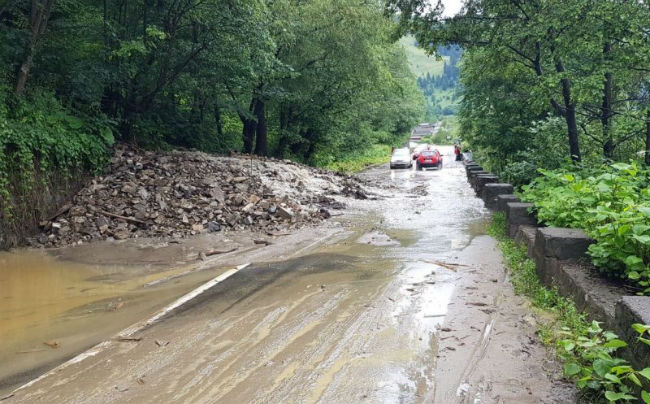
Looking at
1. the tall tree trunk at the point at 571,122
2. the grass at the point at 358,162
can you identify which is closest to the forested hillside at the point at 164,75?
the tall tree trunk at the point at 571,122

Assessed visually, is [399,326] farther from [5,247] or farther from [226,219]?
[5,247]

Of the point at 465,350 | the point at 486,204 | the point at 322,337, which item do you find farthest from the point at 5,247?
the point at 486,204

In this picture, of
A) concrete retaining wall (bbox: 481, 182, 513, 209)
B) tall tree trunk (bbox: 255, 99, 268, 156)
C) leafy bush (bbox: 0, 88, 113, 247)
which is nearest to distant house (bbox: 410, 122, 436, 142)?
tall tree trunk (bbox: 255, 99, 268, 156)

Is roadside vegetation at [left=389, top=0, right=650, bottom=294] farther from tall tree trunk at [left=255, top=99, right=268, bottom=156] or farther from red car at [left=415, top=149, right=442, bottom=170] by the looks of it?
red car at [left=415, top=149, right=442, bottom=170]

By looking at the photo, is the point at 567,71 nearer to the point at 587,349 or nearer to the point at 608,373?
the point at 587,349

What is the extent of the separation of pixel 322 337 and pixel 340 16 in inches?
842

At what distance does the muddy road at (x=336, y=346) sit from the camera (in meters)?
4.17

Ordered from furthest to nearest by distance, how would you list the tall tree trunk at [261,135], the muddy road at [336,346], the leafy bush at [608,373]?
the tall tree trunk at [261,135] → the muddy road at [336,346] → the leafy bush at [608,373]

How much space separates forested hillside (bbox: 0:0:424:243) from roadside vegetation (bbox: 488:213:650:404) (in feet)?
35.1

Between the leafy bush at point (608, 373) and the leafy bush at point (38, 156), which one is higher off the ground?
the leafy bush at point (38, 156)

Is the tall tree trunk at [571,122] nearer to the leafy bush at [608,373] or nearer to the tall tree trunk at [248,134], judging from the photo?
the leafy bush at [608,373]

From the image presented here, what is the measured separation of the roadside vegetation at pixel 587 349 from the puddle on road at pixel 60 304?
190 inches

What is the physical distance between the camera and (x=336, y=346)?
511 centimetres

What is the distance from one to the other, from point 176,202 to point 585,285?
33.9 ft
